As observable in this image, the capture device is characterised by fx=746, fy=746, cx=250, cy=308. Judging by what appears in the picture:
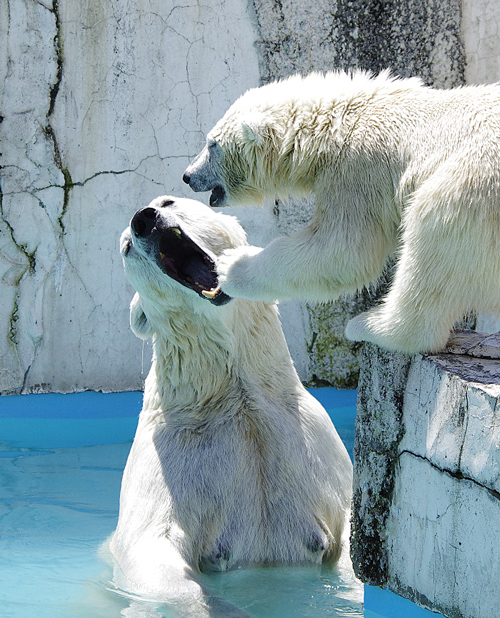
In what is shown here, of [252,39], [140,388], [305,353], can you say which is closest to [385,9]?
[252,39]

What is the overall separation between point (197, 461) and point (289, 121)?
1.05 meters

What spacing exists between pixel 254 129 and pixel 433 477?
1.01 m

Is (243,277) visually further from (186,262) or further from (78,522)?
(78,522)

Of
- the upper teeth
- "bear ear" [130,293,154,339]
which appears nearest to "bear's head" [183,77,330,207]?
the upper teeth

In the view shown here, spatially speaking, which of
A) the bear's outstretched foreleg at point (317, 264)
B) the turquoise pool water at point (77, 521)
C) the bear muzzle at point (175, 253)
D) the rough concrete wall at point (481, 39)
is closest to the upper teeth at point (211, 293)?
the bear muzzle at point (175, 253)

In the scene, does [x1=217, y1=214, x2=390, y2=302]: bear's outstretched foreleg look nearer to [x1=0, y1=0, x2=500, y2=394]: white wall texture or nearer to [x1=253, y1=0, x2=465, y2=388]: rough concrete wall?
[x1=253, y1=0, x2=465, y2=388]: rough concrete wall

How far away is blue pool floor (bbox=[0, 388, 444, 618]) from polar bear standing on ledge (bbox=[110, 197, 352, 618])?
0.10 meters

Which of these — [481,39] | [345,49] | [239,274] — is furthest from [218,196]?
[481,39]

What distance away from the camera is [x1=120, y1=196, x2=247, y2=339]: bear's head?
7.56 feet

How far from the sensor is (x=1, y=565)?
2.76 m

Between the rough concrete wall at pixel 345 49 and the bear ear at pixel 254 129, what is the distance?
3.00 metres

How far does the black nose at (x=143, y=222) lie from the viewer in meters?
2.28

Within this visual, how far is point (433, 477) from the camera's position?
172 cm

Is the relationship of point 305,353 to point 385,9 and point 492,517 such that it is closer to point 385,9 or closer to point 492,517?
point 385,9
